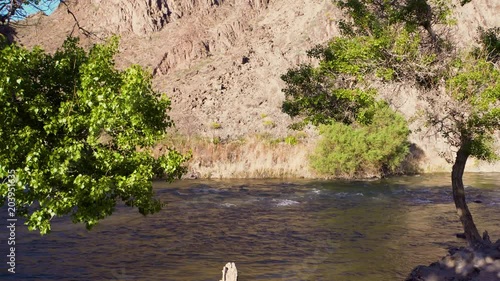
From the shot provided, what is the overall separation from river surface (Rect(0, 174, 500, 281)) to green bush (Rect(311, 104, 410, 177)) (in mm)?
7601

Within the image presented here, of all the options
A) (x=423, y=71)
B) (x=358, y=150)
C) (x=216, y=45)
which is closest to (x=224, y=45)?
(x=216, y=45)

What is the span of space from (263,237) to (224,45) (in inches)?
2891

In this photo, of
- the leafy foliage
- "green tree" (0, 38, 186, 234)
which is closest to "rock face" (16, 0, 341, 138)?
the leafy foliage

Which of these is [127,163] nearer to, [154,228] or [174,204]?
[154,228]

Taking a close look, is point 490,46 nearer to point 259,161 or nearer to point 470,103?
point 470,103

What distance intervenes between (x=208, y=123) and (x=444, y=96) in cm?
5521

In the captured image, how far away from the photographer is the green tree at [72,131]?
29.2ft

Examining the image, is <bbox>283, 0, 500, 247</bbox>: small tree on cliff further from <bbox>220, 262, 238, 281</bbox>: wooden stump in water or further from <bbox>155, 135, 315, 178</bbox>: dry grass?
<bbox>155, 135, 315, 178</bbox>: dry grass

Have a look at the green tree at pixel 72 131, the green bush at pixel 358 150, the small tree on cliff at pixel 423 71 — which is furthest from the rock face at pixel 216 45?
the green tree at pixel 72 131

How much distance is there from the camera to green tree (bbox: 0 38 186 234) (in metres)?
8.91

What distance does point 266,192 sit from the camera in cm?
3859

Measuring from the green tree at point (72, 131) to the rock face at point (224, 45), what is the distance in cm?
4876

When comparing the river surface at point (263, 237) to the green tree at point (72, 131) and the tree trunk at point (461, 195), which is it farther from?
the green tree at point (72, 131)

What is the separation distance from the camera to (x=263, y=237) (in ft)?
80.0
